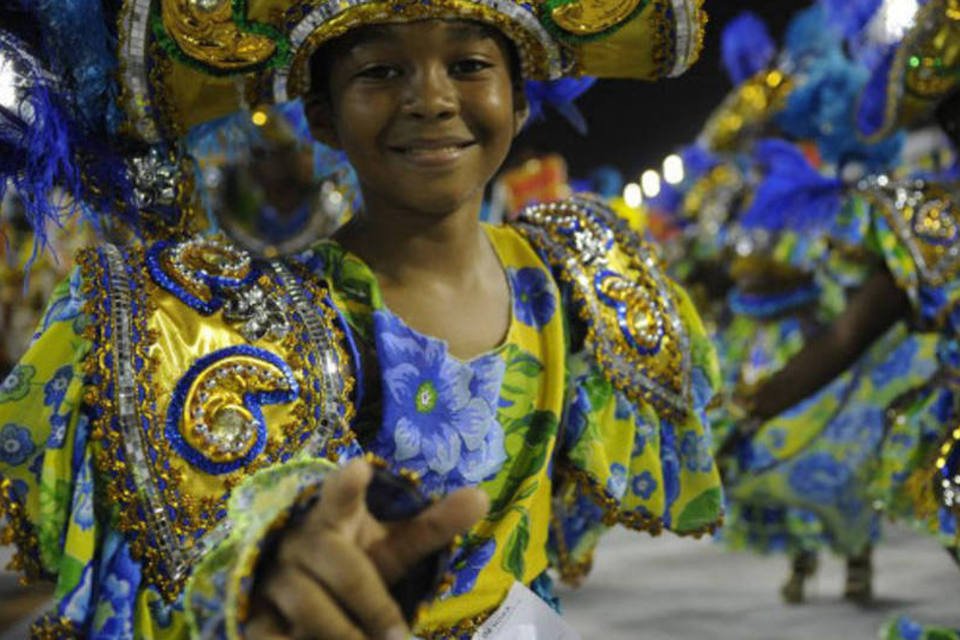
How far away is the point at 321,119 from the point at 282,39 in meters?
0.18

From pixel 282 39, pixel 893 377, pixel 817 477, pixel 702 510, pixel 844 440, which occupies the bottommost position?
pixel 817 477

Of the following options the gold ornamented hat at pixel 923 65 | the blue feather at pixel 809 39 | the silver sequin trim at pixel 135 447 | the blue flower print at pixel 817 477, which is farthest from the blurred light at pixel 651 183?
the silver sequin trim at pixel 135 447

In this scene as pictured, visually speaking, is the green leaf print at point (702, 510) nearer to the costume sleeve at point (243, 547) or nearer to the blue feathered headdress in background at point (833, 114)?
the costume sleeve at point (243, 547)

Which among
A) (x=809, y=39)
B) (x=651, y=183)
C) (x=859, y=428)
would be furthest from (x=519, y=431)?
(x=651, y=183)

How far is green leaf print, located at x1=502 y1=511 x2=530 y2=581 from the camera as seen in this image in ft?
4.99

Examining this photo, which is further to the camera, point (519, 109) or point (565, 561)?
point (565, 561)

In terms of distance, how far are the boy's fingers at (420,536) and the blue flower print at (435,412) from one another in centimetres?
49

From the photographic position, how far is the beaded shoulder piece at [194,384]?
1263mm

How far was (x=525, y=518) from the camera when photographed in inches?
60.7

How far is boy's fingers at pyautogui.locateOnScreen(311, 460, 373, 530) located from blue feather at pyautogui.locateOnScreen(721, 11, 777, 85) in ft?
14.9

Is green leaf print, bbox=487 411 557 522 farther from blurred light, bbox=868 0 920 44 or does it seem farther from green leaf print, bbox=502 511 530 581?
blurred light, bbox=868 0 920 44

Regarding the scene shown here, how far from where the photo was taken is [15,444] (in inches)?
51.1

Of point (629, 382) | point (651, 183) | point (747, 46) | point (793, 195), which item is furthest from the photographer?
point (651, 183)

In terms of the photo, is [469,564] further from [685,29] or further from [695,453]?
[685,29]
